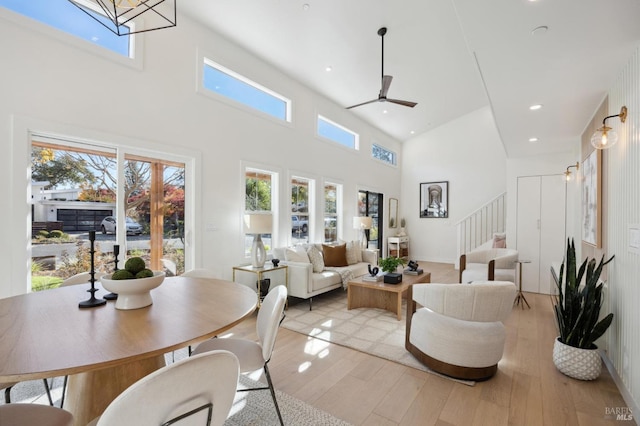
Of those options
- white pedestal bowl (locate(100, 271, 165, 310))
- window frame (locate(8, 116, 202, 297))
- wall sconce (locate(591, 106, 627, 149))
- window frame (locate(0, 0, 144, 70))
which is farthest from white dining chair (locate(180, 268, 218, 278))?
wall sconce (locate(591, 106, 627, 149))

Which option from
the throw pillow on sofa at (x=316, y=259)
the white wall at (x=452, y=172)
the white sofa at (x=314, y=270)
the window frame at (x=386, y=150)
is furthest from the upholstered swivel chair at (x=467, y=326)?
the white wall at (x=452, y=172)

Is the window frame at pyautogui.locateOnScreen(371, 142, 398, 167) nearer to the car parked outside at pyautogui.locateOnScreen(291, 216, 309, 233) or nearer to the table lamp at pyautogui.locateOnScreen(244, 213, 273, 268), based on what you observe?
the car parked outside at pyautogui.locateOnScreen(291, 216, 309, 233)

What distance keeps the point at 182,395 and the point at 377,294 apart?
3.43 meters

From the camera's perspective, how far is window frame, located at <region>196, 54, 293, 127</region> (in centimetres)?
396

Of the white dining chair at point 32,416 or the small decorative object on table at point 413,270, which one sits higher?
the white dining chair at point 32,416

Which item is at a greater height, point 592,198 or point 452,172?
point 452,172

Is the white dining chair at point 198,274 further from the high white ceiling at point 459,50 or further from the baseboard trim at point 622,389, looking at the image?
the baseboard trim at point 622,389

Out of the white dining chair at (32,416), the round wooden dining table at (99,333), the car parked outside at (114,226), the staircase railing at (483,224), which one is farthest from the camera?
the staircase railing at (483,224)

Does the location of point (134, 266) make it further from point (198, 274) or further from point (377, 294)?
point (377, 294)

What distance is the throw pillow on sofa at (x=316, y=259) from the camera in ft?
15.4

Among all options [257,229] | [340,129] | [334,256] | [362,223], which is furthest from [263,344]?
[340,129]

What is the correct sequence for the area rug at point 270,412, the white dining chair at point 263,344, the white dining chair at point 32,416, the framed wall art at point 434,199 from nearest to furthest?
the white dining chair at point 32,416
the white dining chair at point 263,344
the area rug at point 270,412
the framed wall art at point 434,199

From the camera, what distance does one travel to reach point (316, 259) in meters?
4.73

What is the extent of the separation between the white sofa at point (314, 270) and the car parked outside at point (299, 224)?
65 centimetres
